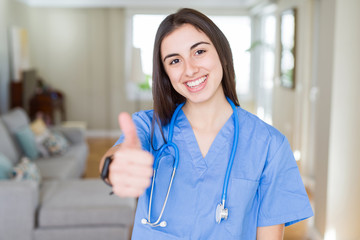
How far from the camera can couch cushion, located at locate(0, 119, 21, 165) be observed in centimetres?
356

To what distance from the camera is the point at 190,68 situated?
107 cm

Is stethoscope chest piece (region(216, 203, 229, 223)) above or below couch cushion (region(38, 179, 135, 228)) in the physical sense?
above

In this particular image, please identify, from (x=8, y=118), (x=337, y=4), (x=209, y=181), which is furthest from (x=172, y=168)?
(x=8, y=118)

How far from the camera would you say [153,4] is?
740cm

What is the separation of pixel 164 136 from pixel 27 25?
22.1ft

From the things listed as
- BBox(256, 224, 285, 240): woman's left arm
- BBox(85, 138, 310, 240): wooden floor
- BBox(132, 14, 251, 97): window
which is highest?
Result: BBox(132, 14, 251, 97): window

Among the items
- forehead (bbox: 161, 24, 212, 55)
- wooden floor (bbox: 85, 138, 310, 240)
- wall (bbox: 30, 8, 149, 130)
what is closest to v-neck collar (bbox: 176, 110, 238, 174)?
Answer: forehead (bbox: 161, 24, 212, 55)

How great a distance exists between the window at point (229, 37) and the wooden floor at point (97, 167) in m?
1.39

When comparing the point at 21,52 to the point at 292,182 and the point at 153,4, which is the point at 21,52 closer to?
the point at 153,4

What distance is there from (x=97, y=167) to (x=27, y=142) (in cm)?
158

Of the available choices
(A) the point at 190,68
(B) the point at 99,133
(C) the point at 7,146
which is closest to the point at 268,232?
(A) the point at 190,68

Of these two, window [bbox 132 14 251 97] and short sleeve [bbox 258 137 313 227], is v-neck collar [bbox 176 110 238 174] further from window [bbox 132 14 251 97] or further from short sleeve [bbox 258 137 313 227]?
window [bbox 132 14 251 97]

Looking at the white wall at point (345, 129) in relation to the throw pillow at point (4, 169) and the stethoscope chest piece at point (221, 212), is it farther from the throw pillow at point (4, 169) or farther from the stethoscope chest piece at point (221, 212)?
the throw pillow at point (4, 169)

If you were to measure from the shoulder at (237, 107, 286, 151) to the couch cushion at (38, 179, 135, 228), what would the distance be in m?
1.88
